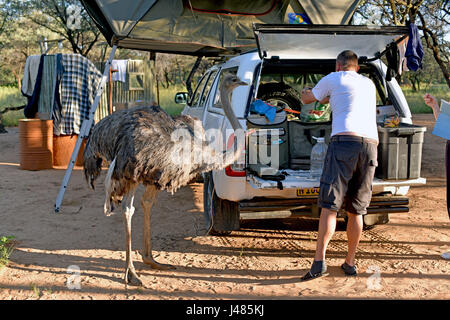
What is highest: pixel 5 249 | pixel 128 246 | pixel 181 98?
pixel 181 98

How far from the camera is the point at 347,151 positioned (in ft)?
13.3

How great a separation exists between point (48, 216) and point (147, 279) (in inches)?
102

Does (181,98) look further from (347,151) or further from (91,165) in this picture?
(347,151)

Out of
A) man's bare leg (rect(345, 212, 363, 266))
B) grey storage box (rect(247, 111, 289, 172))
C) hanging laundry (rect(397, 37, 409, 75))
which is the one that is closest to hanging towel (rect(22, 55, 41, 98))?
grey storage box (rect(247, 111, 289, 172))

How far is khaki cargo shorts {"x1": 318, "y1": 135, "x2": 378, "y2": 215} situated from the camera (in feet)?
13.4

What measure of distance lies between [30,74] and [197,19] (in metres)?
5.42

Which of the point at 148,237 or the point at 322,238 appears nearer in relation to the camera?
the point at 322,238

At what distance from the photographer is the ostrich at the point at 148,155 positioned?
13.4ft

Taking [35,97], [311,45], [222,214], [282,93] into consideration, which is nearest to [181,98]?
[282,93]

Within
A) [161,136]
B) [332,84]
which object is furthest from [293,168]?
[161,136]

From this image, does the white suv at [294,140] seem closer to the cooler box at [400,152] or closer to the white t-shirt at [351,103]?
the cooler box at [400,152]

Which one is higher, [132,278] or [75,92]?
[75,92]
